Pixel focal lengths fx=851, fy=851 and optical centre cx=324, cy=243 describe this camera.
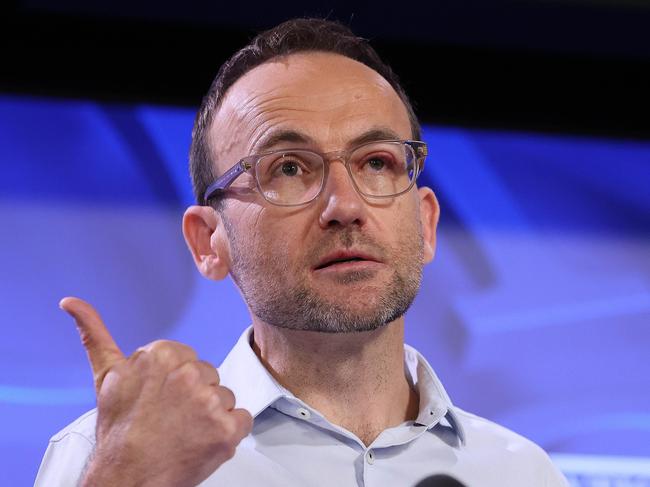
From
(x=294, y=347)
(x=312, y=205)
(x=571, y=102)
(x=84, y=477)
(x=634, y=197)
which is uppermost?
(x=571, y=102)

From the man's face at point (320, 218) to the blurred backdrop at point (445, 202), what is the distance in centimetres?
99

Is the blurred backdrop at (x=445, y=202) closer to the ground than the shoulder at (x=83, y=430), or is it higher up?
higher up

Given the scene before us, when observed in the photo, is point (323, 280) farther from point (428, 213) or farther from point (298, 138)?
point (428, 213)

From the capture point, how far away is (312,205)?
192cm

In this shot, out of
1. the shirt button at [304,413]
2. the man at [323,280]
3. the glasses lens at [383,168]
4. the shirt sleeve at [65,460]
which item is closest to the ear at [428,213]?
the man at [323,280]

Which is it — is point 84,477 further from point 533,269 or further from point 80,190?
point 533,269

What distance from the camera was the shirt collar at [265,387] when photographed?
1919 millimetres

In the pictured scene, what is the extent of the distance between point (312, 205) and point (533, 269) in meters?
1.63

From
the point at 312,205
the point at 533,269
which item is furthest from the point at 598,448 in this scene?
the point at 312,205

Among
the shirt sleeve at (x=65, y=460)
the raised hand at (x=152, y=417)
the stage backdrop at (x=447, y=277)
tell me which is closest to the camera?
the raised hand at (x=152, y=417)

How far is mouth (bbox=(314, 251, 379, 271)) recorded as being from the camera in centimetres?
187

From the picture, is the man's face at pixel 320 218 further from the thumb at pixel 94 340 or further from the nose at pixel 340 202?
the thumb at pixel 94 340

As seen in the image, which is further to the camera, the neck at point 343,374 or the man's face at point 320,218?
the neck at point 343,374

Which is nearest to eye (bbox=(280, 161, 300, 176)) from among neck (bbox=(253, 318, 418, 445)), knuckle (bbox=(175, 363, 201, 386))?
neck (bbox=(253, 318, 418, 445))
